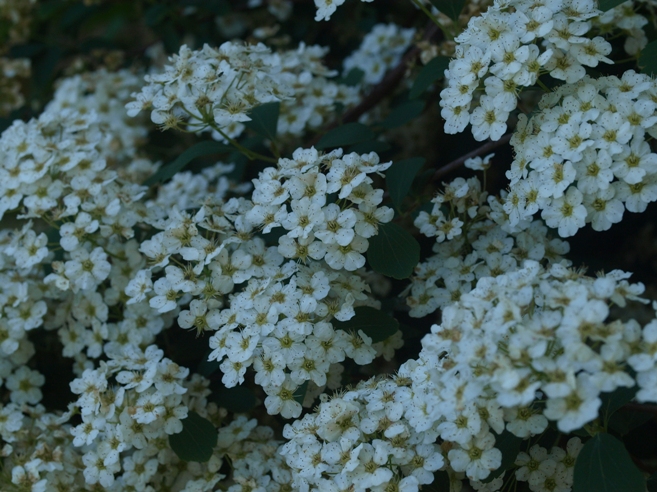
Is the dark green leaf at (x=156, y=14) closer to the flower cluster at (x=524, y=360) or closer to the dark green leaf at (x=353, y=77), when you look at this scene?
the dark green leaf at (x=353, y=77)

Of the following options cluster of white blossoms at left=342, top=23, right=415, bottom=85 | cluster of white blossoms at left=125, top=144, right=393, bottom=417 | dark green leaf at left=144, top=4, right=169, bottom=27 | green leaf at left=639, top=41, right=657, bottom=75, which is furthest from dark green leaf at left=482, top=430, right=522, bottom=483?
dark green leaf at left=144, top=4, right=169, bottom=27

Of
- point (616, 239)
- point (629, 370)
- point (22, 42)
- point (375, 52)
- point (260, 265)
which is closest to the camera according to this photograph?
point (629, 370)

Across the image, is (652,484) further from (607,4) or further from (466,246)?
(607,4)

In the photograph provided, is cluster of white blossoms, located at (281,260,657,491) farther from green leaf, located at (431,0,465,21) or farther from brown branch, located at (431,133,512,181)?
green leaf, located at (431,0,465,21)

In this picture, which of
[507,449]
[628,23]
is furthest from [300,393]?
[628,23]

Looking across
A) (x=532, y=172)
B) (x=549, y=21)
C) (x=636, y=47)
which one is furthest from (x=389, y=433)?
(x=636, y=47)

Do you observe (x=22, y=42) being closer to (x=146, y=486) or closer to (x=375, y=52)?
(x=375, y=52)
